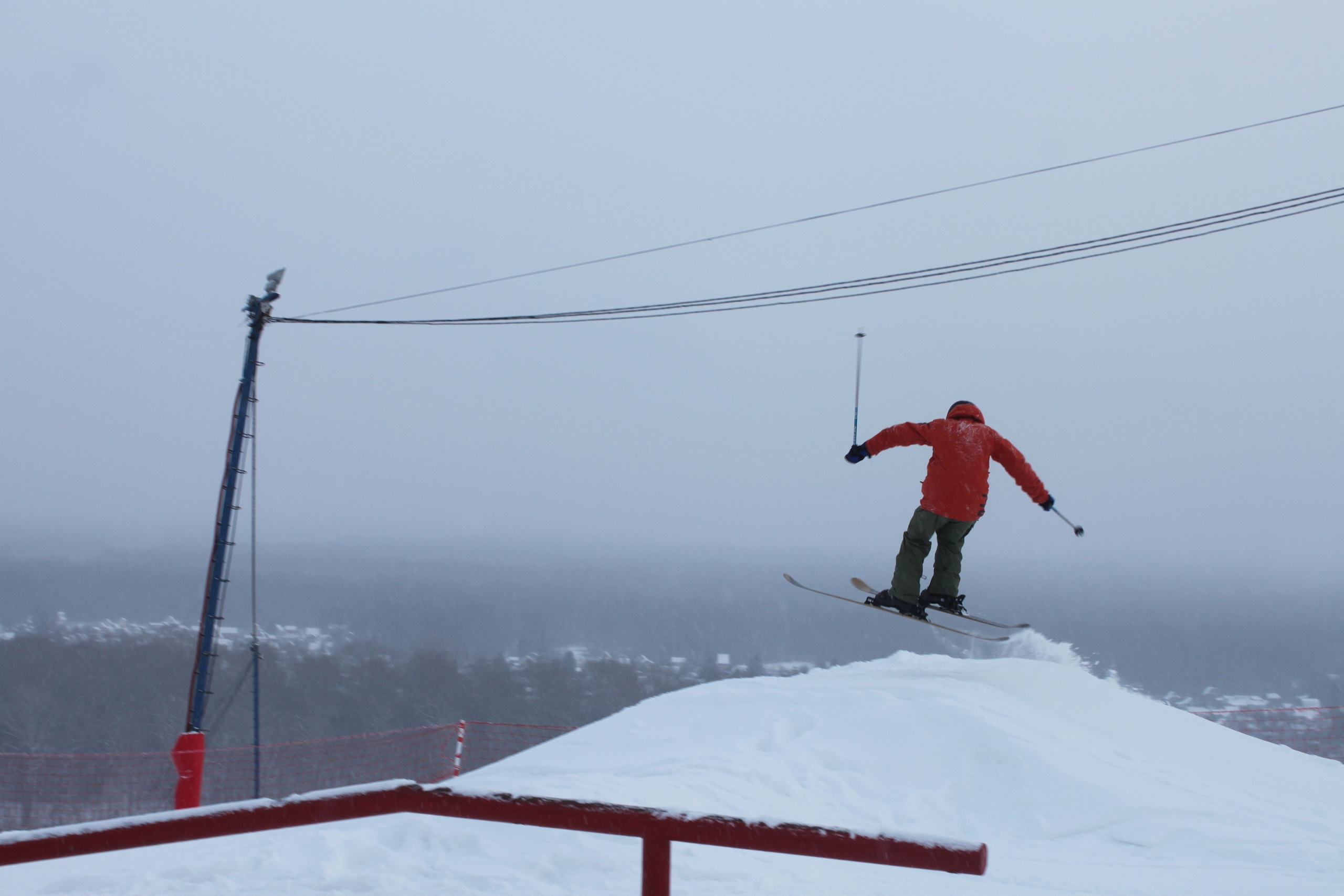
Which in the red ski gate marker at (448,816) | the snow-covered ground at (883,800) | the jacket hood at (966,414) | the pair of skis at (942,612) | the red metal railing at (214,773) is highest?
the jacket hood at (966,414)

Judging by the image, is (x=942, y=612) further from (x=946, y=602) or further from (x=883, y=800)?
(x=883, y=800)

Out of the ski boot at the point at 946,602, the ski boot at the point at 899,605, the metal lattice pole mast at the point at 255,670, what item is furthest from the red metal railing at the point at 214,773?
the ski boot at the point at 946,602

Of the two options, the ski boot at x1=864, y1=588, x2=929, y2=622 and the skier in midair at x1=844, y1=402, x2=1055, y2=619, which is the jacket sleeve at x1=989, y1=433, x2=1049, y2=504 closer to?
the skier in midair at x1=844, y1=402, x2=1055, y2=619

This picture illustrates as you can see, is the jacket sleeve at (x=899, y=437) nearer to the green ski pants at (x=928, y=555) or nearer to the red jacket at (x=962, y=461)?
the red jacket at (x=962, y=461)

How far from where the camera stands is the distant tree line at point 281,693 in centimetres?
6438

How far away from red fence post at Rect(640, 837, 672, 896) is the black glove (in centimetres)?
660

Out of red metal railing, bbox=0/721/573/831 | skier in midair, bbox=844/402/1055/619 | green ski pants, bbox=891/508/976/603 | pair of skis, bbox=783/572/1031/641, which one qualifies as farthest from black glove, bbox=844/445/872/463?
red metal railing, bbox=0/721/573/831

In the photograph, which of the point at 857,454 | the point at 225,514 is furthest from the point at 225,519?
the point at 857,454

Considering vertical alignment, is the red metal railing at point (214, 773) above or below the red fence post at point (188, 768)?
below

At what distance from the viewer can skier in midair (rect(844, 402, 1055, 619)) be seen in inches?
331

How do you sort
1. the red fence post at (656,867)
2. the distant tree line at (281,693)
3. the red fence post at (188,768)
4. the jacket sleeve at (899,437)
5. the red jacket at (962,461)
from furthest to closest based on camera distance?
the distant tree line at (281,693) → the jacket sleeve at (899,437) → the red jacket at (962,461) → the red fence post at (188,768) → the red fence post at (656,867)

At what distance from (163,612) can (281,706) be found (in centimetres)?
11730

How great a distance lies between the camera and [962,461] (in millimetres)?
8391

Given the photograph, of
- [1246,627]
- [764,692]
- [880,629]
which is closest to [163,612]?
[880,629]
